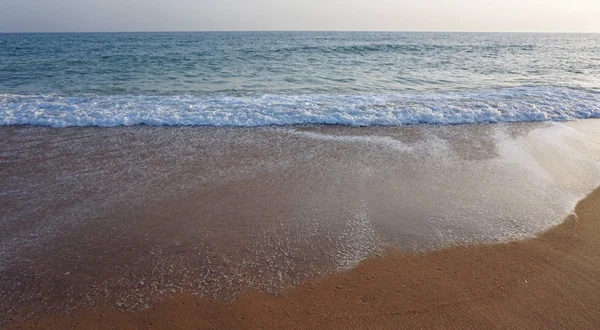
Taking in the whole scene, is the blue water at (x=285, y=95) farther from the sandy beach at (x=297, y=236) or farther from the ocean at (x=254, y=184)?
the sandy beach at (x=297, y=236)

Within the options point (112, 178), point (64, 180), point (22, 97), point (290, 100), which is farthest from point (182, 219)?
point (22, 97)

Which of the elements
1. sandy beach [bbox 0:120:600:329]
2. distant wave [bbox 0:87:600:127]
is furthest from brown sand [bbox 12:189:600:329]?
distant wave [bbox 0:87:600:127]

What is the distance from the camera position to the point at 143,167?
533cm

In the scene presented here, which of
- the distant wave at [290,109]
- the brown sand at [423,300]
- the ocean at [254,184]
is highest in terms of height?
the distant wave at [290,109]

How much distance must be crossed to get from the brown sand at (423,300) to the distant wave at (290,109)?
4.78 meters

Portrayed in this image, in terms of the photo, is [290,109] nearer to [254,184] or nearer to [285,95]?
[285,95]

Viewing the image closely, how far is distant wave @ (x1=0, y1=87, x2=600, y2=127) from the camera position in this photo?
7750 mm

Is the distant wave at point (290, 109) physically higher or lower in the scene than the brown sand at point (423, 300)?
higher

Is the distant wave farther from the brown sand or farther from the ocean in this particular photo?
the brown sand

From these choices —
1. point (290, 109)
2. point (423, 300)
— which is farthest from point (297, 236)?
point (290, 109)

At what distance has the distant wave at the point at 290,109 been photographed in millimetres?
7750

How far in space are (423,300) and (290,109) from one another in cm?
640

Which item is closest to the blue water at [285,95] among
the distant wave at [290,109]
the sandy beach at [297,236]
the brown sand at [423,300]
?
the distant wave at [290,109]

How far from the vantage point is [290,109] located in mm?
8562
